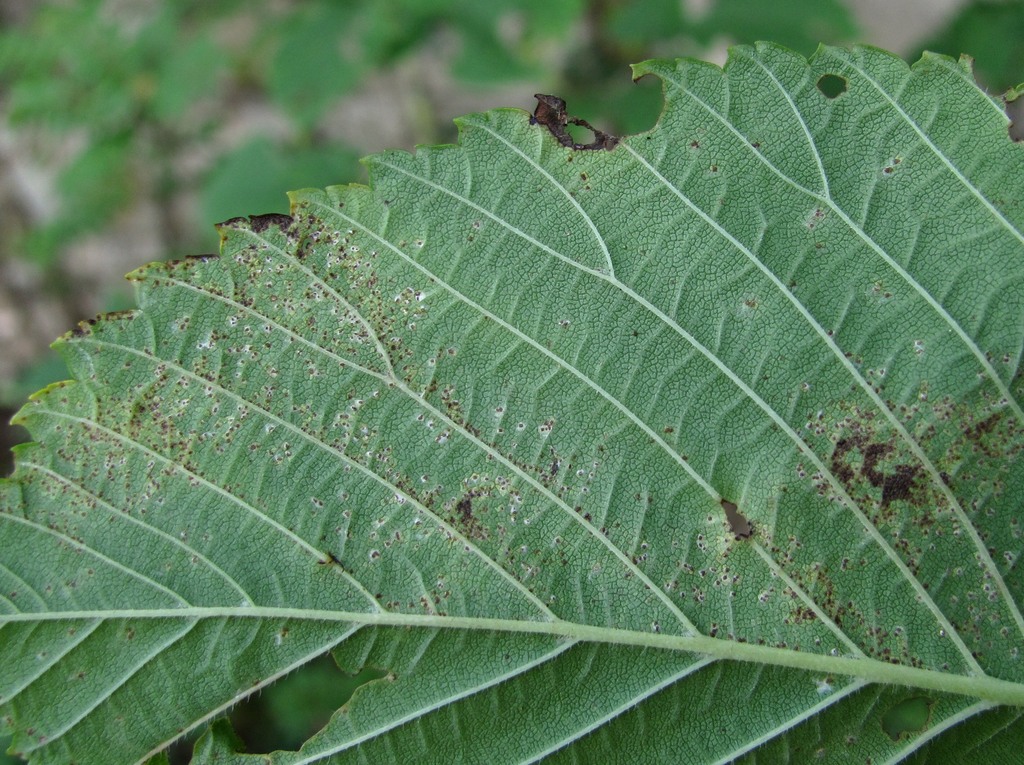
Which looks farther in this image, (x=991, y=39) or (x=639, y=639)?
(x=991, y=39)

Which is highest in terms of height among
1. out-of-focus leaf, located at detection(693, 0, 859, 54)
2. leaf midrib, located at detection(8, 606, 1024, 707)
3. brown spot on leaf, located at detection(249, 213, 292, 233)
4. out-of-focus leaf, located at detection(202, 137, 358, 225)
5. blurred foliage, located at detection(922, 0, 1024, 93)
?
out-of-focus leaf, located at detection(202, 137, 358, 225)

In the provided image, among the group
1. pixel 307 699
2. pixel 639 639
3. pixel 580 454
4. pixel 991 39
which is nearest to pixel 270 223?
pixel 580 454

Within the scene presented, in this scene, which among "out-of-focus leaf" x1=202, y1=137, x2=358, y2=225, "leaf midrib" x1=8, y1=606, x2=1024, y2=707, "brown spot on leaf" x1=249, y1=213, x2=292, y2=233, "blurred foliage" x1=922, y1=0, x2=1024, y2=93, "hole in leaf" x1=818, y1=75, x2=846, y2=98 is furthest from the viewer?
"out-of-focus leaf" x1=202, y1=137, x2=358, y2=225

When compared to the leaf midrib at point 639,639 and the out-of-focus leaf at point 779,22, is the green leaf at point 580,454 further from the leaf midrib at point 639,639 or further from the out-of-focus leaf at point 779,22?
the out-of-focus leaf at point 779,22

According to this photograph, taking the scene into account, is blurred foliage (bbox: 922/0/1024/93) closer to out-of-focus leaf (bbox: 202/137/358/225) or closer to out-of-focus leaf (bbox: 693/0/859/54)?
out-of-focus leaf (bbox: 693/0/859/54)

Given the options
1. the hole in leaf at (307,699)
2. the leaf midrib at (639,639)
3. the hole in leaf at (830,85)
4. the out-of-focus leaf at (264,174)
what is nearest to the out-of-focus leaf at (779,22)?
the hole in leaf at (830,85)

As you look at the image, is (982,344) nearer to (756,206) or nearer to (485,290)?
(756,206)

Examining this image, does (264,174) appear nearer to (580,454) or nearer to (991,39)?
(580,454)

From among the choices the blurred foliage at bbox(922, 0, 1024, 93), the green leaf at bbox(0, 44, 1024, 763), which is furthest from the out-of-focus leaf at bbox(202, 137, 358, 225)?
the blurred foliage at bbox(922, 0, 1024, 93)

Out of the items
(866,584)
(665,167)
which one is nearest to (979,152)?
(665,167)
